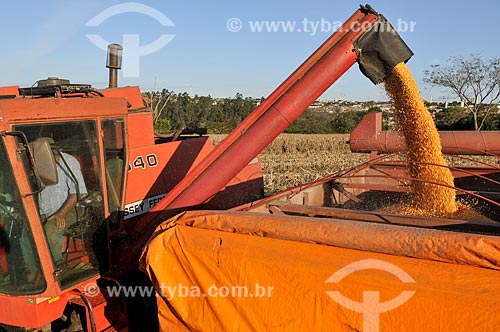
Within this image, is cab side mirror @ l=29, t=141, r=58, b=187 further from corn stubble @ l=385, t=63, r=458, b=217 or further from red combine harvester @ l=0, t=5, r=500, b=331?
corn stubble @ l=385, t=63, r=458, b=217

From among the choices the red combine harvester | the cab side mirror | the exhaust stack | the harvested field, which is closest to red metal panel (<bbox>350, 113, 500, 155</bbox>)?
the red combine harvester

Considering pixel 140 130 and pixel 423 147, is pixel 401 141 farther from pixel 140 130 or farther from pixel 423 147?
pixel 140 130

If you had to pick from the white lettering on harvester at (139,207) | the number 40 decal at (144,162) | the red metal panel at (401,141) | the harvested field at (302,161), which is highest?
the red metal panel at (401,141)

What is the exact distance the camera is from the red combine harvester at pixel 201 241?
1.74 metres

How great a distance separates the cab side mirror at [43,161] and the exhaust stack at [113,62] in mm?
2063

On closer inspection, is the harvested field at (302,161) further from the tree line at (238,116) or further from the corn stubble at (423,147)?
the corn stubble at (423,147)

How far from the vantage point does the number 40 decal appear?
11.2 ft

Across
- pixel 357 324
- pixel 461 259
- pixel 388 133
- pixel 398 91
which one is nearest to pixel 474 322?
pixel 461 259

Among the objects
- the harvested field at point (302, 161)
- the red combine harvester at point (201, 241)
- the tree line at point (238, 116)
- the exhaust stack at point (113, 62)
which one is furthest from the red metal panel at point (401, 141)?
the tree line at point (238, 116)

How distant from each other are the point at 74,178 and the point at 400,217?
81.6 inches

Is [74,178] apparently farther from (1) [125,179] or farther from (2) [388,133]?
(2) [388,133]

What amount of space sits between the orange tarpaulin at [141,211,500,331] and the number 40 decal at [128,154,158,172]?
110 centimetres

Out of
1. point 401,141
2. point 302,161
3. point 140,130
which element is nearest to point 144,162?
point 140,130

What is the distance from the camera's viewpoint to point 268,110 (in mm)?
A: 2930
